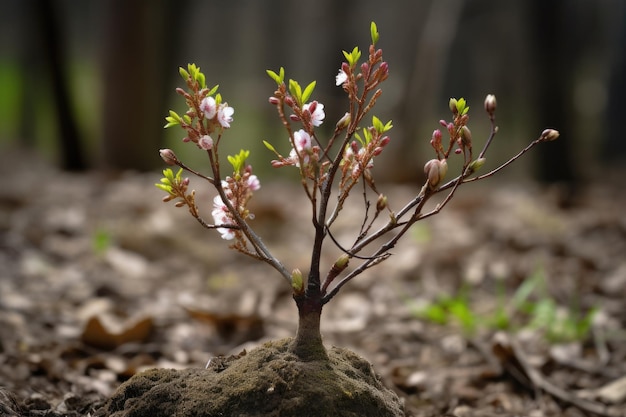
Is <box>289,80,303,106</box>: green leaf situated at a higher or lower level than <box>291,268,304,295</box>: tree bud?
higher

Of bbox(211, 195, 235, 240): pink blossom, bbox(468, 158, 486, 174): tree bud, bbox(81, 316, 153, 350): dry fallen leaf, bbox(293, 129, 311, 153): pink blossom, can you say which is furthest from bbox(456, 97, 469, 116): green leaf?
bbox(81, 316, 153, 350): dry fallen leaf

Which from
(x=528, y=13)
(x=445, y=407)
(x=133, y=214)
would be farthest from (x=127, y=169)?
(x=445, y=407)

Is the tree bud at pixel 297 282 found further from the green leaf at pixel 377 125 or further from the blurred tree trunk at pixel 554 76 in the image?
the blurred tree trunk at pixel 554 76

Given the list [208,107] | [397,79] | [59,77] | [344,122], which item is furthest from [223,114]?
[397,79]

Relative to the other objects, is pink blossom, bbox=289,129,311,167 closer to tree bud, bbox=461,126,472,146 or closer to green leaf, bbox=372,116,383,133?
green leaf, bbox=372,116,383,133

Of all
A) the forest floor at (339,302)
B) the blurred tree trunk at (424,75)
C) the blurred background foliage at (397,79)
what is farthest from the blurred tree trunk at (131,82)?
the blurred tree trunk at (424,75)

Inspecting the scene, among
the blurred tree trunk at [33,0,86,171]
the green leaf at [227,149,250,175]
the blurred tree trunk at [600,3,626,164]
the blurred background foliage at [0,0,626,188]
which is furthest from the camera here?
the blurred tree trunk at [600,3,626,164]
